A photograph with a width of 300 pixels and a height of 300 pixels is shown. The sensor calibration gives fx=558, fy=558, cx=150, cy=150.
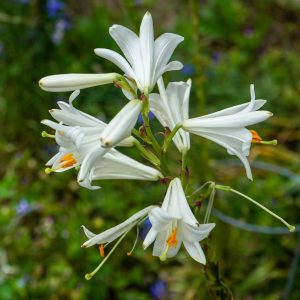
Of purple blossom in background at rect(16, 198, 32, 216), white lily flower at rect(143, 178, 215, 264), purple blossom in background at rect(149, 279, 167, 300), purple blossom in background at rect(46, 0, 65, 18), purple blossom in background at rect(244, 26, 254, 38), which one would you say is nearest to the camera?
white lily flower at rect(143, 178, 215, 264)

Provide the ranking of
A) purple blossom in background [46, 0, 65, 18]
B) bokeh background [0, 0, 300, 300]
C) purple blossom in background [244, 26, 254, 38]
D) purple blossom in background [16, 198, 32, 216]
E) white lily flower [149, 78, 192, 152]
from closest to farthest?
white lily flower [149, 78, 192, 152] → bokeh background [0, 0, 300, 300] → purple blossom in background [16, 198, 32, 216] → purple blossom in background [46, 0, 65, 18] → purple blossom in background [244, 26, 254, 38]

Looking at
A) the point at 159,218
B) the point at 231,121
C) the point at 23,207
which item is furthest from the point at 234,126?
the point at 23,207

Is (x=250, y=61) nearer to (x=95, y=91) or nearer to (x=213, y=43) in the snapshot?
(x=213, y=43)

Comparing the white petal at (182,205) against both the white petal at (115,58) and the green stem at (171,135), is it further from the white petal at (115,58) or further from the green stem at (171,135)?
the white petal at (115,58)

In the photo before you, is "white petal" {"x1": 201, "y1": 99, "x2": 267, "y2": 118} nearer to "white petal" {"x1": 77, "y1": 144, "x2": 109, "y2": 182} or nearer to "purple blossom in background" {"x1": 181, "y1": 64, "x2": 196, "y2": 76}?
"white petal" {"x1": 77, "y1": 144, "x2": 109, "y2": 182}

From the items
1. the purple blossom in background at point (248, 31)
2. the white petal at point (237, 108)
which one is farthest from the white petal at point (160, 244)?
the purple blossom in background at point (248, 31)

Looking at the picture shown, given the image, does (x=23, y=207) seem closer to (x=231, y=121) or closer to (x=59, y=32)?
(x=59, y=32)

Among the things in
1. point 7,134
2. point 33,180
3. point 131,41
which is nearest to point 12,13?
point 7,134

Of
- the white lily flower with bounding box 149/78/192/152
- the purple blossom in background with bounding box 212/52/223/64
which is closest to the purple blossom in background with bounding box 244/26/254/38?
the purple blossom in background with bounding box 212/52/223/64
